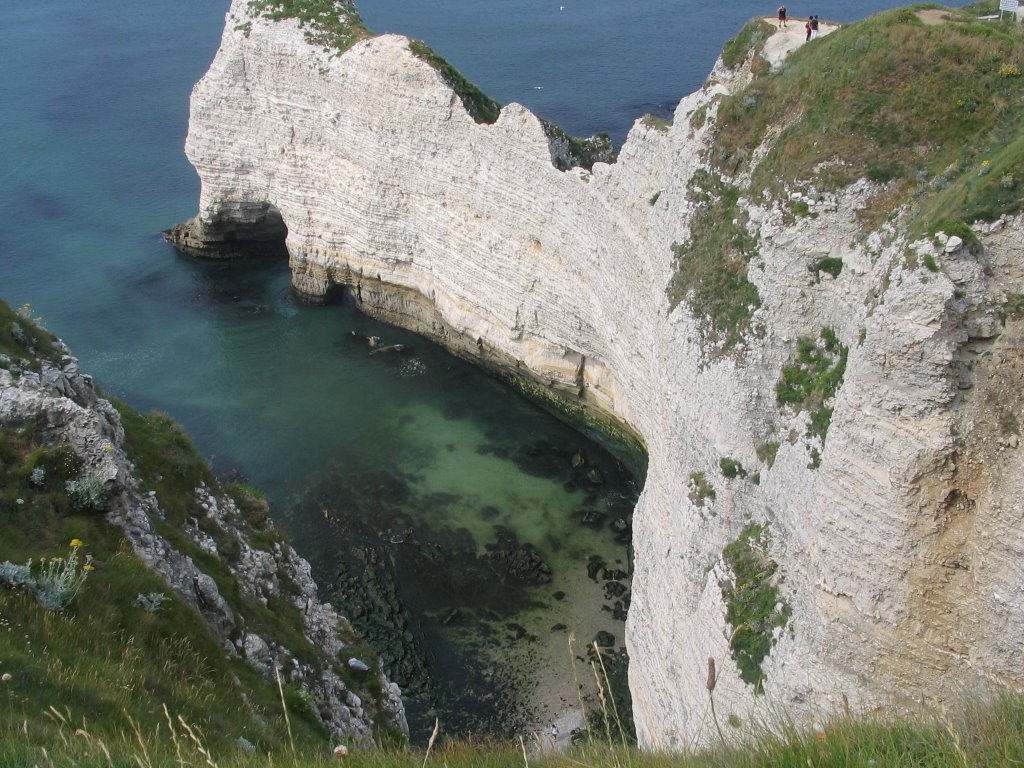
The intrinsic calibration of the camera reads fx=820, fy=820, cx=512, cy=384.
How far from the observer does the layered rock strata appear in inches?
483

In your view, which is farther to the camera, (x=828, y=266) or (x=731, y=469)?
(x=731, y=469)

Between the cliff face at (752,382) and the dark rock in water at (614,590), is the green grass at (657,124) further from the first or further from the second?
the dark rock in water at (614,590)

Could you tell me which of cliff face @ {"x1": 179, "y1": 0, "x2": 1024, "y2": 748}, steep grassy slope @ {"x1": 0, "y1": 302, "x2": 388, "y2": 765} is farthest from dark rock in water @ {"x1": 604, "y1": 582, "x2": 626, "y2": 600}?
steep grassy slope @ {"x1": 0, "y1": 302, "x2": 388, "y2": 765}

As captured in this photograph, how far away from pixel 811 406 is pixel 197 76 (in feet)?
200

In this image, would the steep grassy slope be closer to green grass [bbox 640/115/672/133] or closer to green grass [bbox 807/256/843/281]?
green grass [bbox 807/256/843/281]

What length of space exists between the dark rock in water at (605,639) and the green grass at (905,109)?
12.5 meters

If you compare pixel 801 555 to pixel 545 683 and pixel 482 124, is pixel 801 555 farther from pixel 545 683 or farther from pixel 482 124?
pixel 482 124

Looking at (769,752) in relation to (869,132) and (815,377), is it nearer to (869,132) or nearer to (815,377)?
(815,377)

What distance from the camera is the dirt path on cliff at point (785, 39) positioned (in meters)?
21.1

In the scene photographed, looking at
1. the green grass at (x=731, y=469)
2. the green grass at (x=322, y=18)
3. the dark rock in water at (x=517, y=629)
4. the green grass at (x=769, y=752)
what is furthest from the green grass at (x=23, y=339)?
the green grass at (x=322, y=18)

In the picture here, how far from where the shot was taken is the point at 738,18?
73.8m

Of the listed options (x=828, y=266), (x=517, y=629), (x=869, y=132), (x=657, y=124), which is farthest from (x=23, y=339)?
(x=657, y=124)

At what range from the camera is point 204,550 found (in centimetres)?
1427

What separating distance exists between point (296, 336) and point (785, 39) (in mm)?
24011
